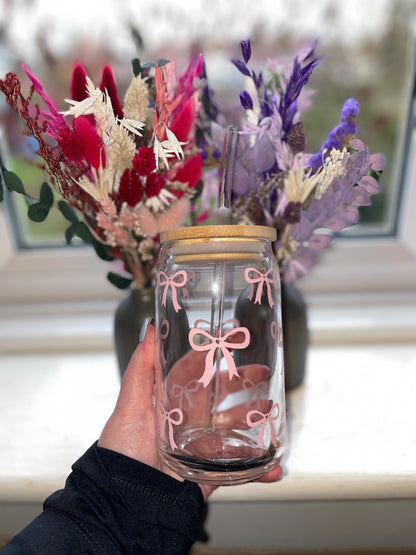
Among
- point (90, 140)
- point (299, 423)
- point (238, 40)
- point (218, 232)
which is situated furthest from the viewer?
point (238, 40)

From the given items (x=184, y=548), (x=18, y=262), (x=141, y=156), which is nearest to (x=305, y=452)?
(x=184, y=548)

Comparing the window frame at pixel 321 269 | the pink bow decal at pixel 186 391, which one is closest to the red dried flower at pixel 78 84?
the pink bow decal at pixel 186 391

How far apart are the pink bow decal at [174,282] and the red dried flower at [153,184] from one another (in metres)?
0.14

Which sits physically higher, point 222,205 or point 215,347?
point 222,205

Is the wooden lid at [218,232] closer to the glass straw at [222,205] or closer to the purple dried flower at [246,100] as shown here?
the glass straw at [222,205]

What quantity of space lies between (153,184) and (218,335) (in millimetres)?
207

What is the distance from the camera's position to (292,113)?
59cm

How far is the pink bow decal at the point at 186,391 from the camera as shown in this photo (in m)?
0.55

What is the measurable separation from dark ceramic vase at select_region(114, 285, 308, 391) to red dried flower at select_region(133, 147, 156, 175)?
21 centimetres

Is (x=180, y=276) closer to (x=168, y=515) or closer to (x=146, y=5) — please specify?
(x=168, y=515)

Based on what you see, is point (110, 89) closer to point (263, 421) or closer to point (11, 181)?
point (11, 181)

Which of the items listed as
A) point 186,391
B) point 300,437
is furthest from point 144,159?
point 300,437

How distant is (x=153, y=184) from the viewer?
581mm

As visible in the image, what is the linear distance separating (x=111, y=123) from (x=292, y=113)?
0.23m
